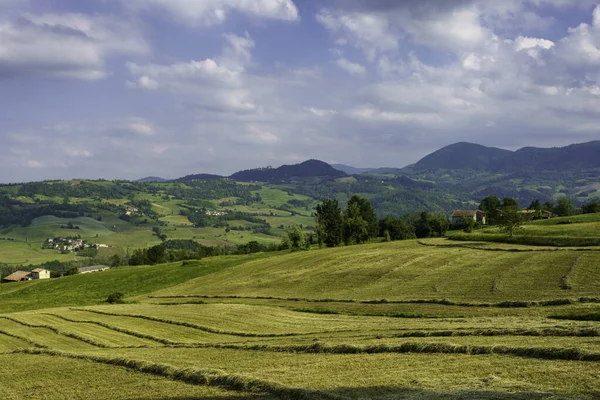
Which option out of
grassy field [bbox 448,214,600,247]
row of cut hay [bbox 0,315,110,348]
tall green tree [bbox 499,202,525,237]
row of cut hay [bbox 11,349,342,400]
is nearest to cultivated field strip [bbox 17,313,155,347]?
row of cut hay [bbox 0,315,110,348]

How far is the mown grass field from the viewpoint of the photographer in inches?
800

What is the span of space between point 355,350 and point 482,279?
115 feet

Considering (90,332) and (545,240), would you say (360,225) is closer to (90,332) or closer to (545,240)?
(545,240)

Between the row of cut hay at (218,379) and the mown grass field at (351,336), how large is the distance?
3.1 inches

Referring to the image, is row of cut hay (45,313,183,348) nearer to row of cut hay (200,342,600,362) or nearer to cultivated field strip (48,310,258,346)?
cultivated field strip (48,310,258,346)

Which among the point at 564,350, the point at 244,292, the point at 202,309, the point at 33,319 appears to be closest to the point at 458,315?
the point at 564,350

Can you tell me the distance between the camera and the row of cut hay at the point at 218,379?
767 inches

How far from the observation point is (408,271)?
69.9 meters

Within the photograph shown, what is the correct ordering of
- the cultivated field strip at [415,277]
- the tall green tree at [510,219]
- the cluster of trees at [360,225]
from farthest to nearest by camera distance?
the cluster of trees at [360,225]
the tall green tree at [510,219]
the cultivated field strip at [415,277]

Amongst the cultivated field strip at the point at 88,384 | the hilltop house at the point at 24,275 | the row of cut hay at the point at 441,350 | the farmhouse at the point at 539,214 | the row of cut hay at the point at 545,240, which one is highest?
the farmhouse at the point at 539,214

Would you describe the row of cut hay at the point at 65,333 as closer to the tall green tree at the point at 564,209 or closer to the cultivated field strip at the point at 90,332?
the cultivated field strip at the point at 90,332

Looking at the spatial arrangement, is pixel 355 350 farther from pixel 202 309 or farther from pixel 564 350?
pixel 202 309

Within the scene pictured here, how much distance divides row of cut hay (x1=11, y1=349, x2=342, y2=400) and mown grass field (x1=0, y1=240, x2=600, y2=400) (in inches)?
3.1

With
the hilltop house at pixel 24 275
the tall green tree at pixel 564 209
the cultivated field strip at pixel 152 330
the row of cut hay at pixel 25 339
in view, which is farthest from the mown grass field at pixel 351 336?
the tall green tree at pixel 564 209
